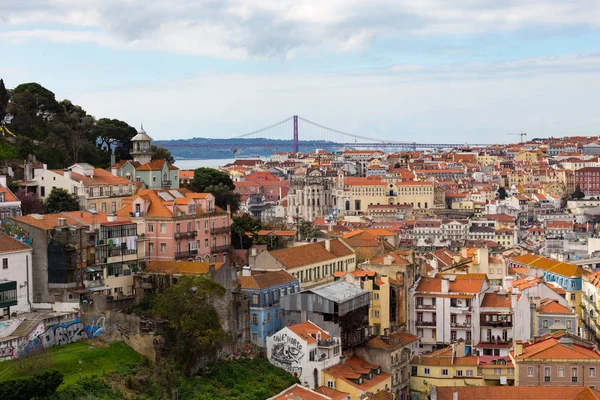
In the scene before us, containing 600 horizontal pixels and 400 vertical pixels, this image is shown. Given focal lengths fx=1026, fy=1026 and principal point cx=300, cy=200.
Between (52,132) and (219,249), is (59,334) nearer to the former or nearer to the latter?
(219,249)

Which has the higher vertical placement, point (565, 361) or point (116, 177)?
point (116, 177)

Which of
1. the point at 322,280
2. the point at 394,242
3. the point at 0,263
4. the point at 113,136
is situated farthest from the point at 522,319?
the point at 113,136

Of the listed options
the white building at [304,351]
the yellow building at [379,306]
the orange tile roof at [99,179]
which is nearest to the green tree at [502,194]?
the orange tile roof at [99,179]

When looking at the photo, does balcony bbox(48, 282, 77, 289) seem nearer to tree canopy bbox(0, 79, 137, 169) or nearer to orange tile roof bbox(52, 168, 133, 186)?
orange tile roof bbox(52, 168, 133, 186)

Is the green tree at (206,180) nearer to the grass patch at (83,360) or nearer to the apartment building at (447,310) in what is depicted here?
the apartment building at (447,310)

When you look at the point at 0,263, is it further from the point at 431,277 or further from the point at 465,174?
the point at 465,174

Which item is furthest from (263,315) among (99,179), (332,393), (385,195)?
→ (385,195)

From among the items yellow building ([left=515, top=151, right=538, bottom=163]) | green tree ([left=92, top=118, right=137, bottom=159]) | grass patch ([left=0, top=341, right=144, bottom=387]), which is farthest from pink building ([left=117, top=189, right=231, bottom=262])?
yellow building ([left=515, top=151, right=538, bottom=163])
